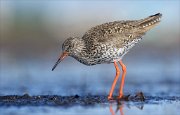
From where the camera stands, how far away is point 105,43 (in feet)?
40.6

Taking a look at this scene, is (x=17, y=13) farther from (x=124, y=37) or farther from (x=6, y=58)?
(x=124, y=37)

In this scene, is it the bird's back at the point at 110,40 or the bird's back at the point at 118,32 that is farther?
the bird's back at the point at 118,32

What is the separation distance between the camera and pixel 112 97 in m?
12.3

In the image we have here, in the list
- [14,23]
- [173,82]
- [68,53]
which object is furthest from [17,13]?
[68,53]

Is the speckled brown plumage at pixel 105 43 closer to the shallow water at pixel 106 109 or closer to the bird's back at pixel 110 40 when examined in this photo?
the bird's back at pixel 110 40

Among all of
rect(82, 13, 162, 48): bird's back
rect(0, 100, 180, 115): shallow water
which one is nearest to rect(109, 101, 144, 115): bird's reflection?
rect(0, 100, 180, 115): shallow water

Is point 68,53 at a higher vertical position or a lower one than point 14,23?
lower

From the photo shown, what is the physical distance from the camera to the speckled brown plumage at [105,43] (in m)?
12.4

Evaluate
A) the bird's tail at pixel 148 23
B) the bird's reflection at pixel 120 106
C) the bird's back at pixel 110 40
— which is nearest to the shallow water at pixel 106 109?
the bird's reflection at pixel 120 106

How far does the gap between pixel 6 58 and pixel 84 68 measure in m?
3.32

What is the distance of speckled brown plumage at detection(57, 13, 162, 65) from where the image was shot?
12.4 metres

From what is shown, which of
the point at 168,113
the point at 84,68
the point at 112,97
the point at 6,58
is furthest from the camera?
the point at 6,58

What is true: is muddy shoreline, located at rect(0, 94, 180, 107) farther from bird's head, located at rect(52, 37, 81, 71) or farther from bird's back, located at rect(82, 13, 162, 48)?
bird's back, located at rect(82, 13, 162, 48)

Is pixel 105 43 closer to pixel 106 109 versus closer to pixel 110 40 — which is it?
pixel 110 40
